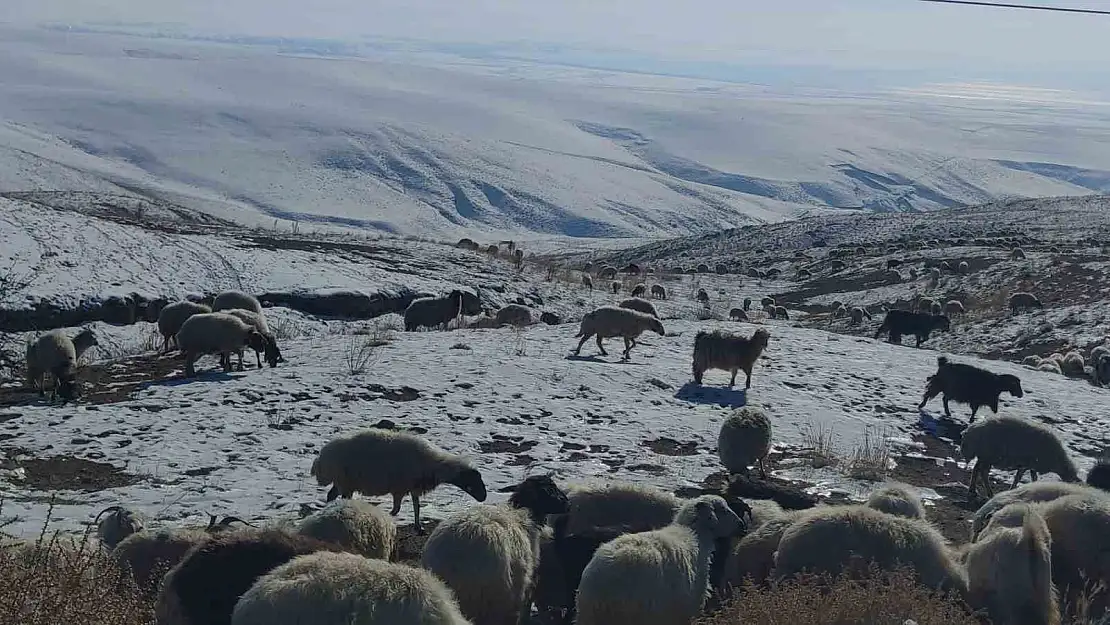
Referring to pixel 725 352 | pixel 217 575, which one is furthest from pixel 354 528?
pixel 725 352

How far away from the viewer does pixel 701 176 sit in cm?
13762

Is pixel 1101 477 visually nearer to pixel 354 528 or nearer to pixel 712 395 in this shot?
pixel 712 395

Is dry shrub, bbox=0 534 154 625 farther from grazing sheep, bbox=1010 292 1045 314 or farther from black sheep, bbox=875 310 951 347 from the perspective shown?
grazing sheep, bbox=1010 292 1045 314

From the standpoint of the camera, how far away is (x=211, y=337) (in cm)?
1512

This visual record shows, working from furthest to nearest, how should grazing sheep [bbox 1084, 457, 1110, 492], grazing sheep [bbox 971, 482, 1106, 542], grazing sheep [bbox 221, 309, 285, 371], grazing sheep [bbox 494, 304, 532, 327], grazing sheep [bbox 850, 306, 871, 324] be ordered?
grazing sheep [bbox 850, 306, 871, 324] < grazing sheep [bbox 494, 304, 532, 327] < grazing sheep [bbox 221, 309, 285, 371] < grazing sheep [bbox 1084, 457, 1110, 492] < grazing sheep [bbox 971, 482, 1106, 542]

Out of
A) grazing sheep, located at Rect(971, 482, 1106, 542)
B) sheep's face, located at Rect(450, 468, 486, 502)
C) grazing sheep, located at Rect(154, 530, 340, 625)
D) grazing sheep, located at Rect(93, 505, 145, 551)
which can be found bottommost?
sheep's face, located at Rect(450, 468, 486, 502)

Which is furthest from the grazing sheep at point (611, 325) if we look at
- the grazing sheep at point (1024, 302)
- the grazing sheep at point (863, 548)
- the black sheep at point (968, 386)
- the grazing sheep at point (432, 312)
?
the grazing sheep at point (1024, 302)

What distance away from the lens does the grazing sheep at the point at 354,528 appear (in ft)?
24.4

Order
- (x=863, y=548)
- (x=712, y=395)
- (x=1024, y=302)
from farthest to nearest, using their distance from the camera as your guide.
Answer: (x=1024, y=302) < (x=712, y=395) < (x=863, y=548)

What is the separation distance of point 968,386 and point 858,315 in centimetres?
1319

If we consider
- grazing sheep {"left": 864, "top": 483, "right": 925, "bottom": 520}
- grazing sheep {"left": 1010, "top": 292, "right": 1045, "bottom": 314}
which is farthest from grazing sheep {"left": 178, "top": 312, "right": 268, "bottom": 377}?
grazing sheep {"left": 1010, "top": 292, "right": 1045, "bottom": 314}

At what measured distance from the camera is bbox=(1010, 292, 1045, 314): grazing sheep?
28047 millimetres

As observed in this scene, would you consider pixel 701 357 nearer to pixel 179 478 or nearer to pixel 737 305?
pixel 179 478

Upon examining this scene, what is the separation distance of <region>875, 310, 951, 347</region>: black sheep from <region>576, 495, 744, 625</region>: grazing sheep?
19614 millimetres
